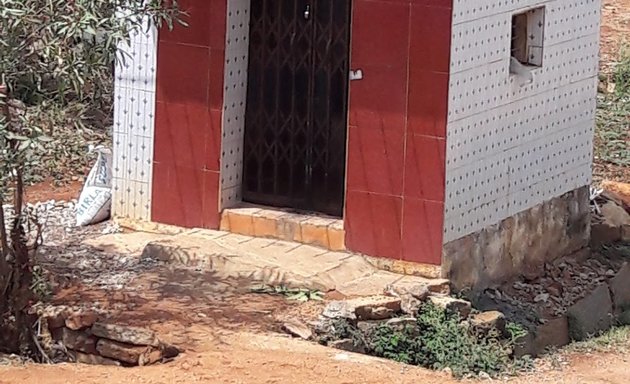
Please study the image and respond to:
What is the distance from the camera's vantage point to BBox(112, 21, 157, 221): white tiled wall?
1123 cm

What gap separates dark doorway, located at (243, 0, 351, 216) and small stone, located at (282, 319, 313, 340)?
1.89 m

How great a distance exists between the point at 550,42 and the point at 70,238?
4.28 metres

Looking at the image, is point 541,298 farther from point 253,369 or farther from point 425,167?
point 253,369

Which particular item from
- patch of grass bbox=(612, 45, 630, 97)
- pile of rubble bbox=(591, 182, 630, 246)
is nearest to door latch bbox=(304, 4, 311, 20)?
pile of rubble bbox=(591, 182, 630, 246)

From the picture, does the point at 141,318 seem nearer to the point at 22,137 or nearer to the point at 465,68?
the point at 22,137

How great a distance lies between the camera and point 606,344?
10.6m

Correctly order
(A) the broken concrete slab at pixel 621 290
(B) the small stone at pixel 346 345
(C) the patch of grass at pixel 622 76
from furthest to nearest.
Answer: (C) the patch of grass at pixel 622 76
(A) the broken concrete slab at pixel 621 290
(B) the small stone at pixel 346 345

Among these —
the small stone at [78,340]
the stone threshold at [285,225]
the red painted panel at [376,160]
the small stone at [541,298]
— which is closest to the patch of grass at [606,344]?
the small stone at [541,298]

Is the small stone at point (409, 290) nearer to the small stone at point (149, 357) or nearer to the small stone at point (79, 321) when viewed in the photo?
the small stone at point (149, 357)

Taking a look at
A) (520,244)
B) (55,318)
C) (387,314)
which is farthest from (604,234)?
(55,318)

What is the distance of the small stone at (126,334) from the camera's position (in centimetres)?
825

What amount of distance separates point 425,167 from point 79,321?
9.82ft

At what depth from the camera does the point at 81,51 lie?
8.34 m

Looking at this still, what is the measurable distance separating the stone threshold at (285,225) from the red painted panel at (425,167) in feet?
2.37
